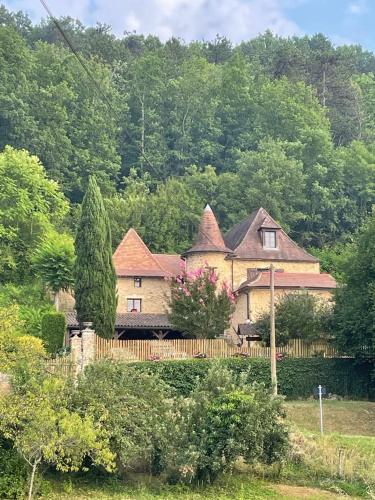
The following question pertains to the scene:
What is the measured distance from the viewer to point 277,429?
23312mm

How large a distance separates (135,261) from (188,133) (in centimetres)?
3172

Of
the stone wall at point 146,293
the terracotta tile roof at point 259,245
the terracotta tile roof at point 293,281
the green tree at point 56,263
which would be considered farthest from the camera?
the terracotta tile roof at point 259,245

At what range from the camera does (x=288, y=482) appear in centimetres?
2338

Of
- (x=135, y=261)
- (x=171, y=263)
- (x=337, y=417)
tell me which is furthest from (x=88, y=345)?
(x=171, y=263)

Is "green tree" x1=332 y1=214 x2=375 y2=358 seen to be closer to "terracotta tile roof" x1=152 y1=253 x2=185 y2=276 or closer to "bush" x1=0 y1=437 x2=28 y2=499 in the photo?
"terracotta tile roof" x1=152 y1=253 x2=185 y2=276

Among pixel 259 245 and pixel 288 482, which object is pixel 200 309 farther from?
pixel 288 482

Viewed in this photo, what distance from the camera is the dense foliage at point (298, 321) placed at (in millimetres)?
36031

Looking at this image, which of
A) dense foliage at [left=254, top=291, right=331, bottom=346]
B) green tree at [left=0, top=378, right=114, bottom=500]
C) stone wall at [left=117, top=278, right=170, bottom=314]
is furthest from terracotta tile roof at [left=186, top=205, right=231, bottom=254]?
green tree at [left=0, top=378, right=114, bottom=500]

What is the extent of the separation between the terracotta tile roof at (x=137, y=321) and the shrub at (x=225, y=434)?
1771 cm

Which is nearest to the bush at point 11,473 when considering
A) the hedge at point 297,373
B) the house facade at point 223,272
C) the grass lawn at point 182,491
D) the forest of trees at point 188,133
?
the grass lawn at point 182,491

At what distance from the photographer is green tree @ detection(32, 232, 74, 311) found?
46.5 meters

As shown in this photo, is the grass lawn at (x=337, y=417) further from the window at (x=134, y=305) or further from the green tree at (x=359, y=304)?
the window at (x=134, y=305)

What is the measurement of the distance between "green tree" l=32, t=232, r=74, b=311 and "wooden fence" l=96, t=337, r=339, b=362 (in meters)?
13.5

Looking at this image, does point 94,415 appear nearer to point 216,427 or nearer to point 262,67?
point 216,427
